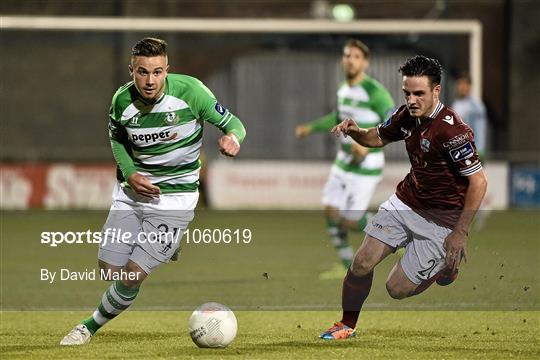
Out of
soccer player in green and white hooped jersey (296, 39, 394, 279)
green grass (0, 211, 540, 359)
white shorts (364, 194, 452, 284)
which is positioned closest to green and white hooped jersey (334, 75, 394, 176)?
soccer player in green and white hooped jersey (296, 39, 394, 279)

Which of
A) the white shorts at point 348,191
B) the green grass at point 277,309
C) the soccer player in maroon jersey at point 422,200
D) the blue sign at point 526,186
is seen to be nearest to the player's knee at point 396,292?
the soccer player in maroon jersey at point 422,200

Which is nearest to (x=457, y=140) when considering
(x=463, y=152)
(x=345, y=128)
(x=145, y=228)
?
(x=463, y=152)

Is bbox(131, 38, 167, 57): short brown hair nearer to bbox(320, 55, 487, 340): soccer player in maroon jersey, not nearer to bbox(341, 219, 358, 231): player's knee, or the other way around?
bbox(320, 55, 487, 340): soccer player in maroon jersey

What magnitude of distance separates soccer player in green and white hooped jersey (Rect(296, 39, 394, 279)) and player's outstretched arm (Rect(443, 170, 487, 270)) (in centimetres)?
402

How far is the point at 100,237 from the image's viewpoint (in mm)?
7195

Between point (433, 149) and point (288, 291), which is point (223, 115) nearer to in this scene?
point (433, 149)

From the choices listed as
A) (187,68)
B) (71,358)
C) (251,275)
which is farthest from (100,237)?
(187,68)

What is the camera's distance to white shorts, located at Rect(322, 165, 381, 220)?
11.0 metres

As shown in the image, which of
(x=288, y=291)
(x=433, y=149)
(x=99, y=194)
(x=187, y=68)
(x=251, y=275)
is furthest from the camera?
(x=187, y=68)

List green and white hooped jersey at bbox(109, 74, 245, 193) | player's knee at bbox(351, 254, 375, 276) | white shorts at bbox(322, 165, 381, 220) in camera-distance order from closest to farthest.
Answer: green and white hooped jersey at bbox(109, 74, 245, 193)
player's knee at bbox(351, 254, 375, 276)
white shorts at bbox(322, 165, 381, 220)

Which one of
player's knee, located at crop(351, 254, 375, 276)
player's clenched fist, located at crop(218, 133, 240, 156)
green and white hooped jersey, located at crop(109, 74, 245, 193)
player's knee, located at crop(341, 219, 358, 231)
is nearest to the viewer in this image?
player's clenched fist, located at crop(218, 133, 240, 156)

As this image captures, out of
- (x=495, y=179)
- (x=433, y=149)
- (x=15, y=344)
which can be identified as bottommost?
(x=495, y=179)

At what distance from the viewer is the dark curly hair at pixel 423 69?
→ 684cm

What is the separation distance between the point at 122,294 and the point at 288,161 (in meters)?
12.9
